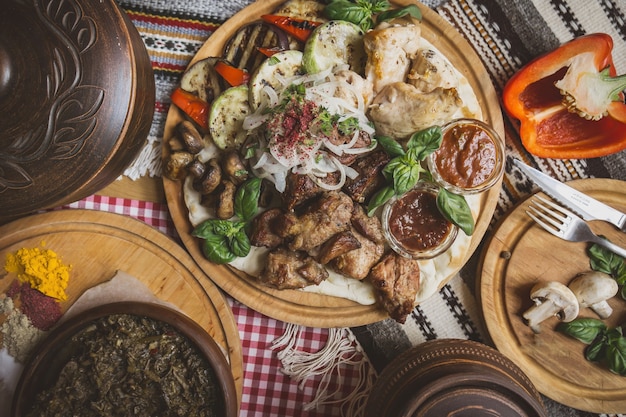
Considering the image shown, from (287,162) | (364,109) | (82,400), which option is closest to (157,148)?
(287,162)

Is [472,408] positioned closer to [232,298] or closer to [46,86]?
[232,298]

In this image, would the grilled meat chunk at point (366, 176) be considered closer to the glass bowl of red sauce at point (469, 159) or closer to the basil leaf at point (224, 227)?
the glass bowl of red sauce at point (469, 159)

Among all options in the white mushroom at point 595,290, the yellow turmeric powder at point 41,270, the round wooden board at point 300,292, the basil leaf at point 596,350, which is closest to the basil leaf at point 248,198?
the round wooden board at point 300,292

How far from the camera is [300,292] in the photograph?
3.62 meters

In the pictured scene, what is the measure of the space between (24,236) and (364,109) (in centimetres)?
261

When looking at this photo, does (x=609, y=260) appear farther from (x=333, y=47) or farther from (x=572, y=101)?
(x=333, y=47)

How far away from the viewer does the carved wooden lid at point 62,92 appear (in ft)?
10.2

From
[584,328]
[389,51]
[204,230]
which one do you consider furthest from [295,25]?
[584,328]

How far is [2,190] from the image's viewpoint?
3238mm

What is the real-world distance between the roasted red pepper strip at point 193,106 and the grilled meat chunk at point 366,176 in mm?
1090

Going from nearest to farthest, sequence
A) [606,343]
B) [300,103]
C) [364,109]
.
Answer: [300,103] → [364,109] → [606,343]

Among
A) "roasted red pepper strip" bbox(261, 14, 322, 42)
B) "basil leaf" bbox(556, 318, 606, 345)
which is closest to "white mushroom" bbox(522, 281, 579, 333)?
"basil leaf" bbox(556, 318, 606, 345)

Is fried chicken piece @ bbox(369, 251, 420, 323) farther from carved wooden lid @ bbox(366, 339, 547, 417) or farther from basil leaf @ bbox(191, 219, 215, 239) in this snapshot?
basil leaf @ bbox(191, 219, 215, 239)

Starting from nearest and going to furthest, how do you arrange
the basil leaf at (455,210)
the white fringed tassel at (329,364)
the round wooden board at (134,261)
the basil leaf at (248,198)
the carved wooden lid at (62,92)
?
the carved wooden lid at (62,92) → the basil leaf at (455,210) → the basil leaf at (248,198) → the round wooden board at (134,261) → the white fringed tassel at (329,364)
